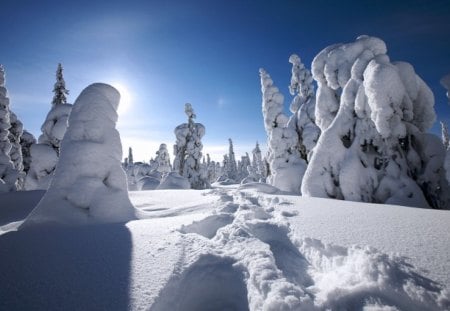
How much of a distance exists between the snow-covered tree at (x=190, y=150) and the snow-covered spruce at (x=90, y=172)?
69.7 feet

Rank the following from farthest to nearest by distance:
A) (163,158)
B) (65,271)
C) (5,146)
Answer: (163,158) → (5,146) → (65,271)

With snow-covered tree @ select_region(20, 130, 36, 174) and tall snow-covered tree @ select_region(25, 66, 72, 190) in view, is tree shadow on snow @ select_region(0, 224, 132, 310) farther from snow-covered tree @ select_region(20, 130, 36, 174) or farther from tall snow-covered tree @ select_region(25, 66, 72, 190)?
snow-covered tree @ select_region(20, 130, 36, 174)

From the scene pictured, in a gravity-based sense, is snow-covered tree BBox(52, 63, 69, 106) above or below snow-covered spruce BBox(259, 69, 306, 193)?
above

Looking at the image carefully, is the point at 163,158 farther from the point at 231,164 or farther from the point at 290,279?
the point at 290,279

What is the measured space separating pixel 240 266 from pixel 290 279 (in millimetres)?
631

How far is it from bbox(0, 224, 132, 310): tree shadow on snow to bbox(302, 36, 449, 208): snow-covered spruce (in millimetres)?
8217

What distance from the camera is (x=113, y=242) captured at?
3348 millimetres

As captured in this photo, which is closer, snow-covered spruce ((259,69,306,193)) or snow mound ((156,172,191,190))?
snow mound ((156,172,191,190))

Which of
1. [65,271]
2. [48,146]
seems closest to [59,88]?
[48,146]

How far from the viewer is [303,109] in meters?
21.9

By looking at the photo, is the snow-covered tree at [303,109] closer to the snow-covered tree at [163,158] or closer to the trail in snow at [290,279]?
the trail in snow at [290,279]

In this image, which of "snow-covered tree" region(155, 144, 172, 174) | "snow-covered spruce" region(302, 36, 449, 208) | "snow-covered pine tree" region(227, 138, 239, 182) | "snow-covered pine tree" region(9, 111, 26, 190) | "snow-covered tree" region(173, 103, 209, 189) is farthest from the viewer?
"snow-covered pine tree" region(227, 138, 239, 182)

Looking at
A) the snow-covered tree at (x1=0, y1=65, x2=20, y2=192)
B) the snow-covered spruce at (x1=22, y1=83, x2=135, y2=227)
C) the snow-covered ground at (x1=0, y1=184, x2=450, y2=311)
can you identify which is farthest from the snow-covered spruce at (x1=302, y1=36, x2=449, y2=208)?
the snow-covered tree at (x1=0, y1=65, x2=20, y2=192)

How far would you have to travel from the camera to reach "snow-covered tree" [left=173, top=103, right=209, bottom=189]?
1106 inches
